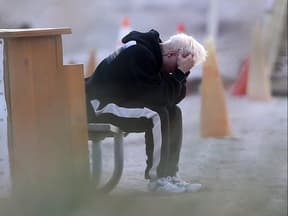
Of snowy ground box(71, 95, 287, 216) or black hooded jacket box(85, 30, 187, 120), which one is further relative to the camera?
black hooded jacket box(85, 30, 187, 120)

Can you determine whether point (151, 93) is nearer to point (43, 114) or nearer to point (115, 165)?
point (115, 165)

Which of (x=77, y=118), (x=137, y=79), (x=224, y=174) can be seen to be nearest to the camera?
(x=77, y=118)

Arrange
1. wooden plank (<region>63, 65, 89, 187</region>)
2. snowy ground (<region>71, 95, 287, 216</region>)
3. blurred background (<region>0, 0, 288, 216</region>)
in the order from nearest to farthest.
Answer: wooden plank (<region>63, 65, 89, 187</region>)
snowy ground (<region>71, 95, 287, 216</region>)
blurred background (<region>0, 0, 288, 216</region>)

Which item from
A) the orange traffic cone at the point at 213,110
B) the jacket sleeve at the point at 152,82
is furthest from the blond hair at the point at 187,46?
the orange traffic cone at the point at 213,110

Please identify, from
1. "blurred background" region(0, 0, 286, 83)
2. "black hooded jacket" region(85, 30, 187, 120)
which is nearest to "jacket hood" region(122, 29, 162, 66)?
"black hooded jacket" region(85, 30, 187, 120)

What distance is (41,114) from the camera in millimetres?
4660

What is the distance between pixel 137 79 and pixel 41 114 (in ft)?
2.43

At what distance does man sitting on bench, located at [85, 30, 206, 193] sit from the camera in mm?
5160

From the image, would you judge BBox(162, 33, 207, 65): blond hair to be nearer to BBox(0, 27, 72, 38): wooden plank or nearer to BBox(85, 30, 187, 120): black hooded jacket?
BBox(85, 30, 187, 120): black hooded jacket

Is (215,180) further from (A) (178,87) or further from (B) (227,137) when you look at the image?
(B) (227,137)

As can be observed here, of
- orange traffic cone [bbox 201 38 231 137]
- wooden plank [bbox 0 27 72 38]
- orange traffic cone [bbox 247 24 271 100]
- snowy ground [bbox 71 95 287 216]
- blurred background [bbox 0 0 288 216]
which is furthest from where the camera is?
orange traffic cone [bbox 247 24 271 100]

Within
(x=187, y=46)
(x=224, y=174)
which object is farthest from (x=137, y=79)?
(x=224, y=174)

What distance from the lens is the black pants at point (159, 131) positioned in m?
5.21

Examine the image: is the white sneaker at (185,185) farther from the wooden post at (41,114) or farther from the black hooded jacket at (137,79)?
the wooden post at (41,114)
